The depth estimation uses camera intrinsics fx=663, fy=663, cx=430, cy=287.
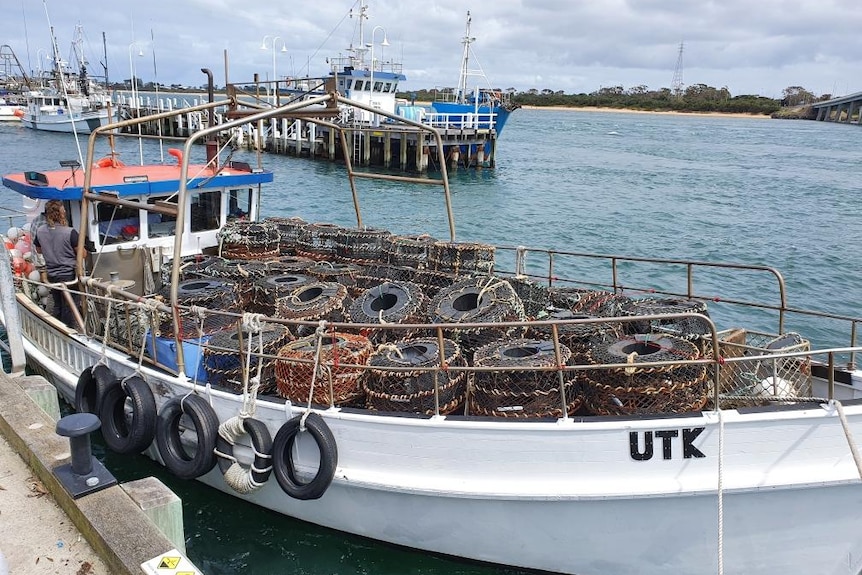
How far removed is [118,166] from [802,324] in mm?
13594

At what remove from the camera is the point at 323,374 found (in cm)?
585

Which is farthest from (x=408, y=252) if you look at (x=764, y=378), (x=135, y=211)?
(x=764, y=378)

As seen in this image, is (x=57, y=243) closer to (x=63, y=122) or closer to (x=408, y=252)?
(x=408, y=252)

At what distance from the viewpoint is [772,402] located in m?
5.73

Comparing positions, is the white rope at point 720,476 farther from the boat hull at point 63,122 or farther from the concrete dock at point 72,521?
the boat hull at point 63,122

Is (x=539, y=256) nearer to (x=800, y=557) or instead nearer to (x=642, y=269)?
(x=642, y=269)

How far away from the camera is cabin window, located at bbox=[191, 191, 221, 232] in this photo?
32.7 feet

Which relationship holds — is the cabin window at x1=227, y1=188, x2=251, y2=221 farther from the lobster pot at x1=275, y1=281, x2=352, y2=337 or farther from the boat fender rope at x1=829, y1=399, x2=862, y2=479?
the boat fender rope at x1=829, y1=399, x2=862, y2=479

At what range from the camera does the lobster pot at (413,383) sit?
18.8 feet

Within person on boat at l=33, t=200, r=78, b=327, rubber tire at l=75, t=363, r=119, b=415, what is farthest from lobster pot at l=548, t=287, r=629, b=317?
person on boat at l=33, t=200, r=78, b=327

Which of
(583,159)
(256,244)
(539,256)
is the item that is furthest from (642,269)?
(583,159)

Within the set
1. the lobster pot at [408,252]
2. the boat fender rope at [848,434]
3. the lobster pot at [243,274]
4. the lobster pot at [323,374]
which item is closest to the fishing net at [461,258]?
the lobster pot at [408,252]

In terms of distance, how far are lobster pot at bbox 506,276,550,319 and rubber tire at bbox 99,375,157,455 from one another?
4.10 metres

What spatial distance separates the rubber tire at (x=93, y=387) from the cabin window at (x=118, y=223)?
2.53m
